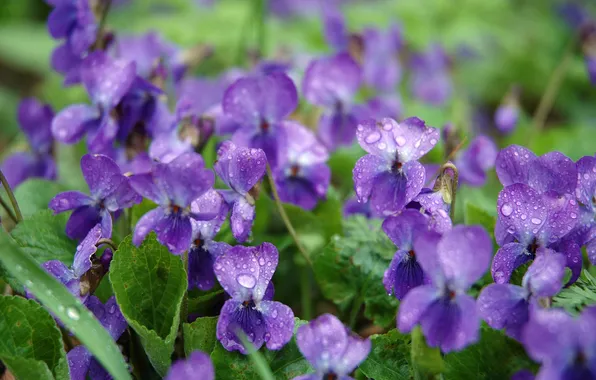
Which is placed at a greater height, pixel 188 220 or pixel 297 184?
pixel 188 220

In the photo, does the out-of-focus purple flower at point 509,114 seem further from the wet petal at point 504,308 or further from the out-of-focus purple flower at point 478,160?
the wet petal at point 504,308

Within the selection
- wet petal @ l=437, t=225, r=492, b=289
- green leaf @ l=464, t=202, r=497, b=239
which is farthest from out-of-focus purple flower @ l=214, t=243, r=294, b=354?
green leaf @ l=464, t=202, r=497, b=239

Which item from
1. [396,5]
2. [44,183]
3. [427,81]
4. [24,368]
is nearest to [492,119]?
[427,81]

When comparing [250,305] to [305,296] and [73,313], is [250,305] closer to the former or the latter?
[73,313]

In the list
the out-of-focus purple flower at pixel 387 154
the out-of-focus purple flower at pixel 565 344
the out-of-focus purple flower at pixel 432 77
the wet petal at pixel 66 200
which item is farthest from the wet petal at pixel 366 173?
the out-of-focus purple flower at pixel 432 77

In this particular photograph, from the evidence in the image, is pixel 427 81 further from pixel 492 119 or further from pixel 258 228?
pixel 258 228

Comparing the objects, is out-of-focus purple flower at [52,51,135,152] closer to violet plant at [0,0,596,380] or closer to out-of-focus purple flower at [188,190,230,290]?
violet plant at [0,0,596,380]
